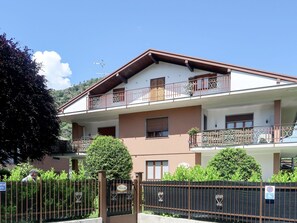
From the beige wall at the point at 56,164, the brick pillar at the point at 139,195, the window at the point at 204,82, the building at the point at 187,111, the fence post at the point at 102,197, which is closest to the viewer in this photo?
the fence post at the point at 102,197

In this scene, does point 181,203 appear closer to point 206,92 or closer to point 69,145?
point 206,92

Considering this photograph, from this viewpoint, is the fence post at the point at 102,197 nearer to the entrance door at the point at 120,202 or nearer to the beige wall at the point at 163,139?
the entrance door at the point at 120,202

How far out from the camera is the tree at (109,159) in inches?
784

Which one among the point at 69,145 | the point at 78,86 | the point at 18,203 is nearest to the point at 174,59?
the point at 69,145

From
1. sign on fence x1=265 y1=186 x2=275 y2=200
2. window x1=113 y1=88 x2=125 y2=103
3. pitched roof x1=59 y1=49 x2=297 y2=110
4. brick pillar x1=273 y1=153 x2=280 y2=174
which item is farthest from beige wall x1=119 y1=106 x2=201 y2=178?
sign on fence x1=265 y1=186 x2=275 y2=200

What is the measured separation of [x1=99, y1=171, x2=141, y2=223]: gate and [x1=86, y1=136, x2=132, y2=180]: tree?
20.3 ft

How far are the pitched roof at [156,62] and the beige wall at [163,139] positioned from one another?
8.33 ft

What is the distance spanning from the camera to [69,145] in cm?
2592

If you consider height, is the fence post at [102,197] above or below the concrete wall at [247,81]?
below

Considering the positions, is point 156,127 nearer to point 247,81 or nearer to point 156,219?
point 247,81

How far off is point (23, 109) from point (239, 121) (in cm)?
1229

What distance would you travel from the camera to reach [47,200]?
11.4 metres

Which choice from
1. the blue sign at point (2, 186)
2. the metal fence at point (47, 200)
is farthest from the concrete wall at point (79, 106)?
the blue sign at point (2, 186)

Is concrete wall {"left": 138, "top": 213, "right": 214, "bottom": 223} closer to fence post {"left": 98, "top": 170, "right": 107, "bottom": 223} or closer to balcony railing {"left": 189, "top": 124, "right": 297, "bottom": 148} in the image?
fence post {"left": 98, "top": 170, "right": 107, "bottom": 223}
